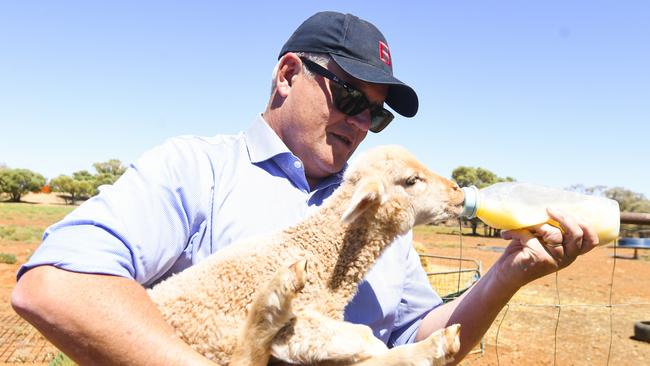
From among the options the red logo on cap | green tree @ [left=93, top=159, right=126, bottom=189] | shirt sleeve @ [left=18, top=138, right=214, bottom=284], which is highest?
the red logo on cap

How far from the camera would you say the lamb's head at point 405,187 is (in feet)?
9.91

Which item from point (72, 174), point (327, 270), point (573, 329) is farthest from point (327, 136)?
point (72, 174)

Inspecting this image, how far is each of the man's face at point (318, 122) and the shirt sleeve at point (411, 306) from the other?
0.74 m

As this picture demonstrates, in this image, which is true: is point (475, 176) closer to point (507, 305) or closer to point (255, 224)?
point (507, 305)

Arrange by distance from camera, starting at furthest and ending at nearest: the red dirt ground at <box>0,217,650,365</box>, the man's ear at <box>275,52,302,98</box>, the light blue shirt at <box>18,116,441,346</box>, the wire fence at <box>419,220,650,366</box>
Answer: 1. the red dirt ground at <box>0,217,650,365</box>
2. the wire fence at <box>419,220,650,366</box>
3. the man's ear at <box>275,52,302,98</box>
4. the light blue shirt at <box>18,116,441,346</box>

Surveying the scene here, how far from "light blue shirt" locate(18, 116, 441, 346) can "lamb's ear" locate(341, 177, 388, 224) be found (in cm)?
Result: 33

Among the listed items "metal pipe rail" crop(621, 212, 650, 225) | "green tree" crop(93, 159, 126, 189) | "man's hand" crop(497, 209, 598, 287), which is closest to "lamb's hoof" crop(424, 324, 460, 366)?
"man's hand" crop(497, 209, 598, 287)

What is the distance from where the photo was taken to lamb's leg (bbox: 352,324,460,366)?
85.4 inches

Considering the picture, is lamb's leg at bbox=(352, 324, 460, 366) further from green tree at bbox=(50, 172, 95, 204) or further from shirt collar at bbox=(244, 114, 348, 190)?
green tree at bbox=(50, 172, 95, 204)

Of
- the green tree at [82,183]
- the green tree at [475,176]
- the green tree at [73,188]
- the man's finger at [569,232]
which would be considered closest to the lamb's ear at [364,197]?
the man's finger at [569,232]

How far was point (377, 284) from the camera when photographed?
9.18 ft

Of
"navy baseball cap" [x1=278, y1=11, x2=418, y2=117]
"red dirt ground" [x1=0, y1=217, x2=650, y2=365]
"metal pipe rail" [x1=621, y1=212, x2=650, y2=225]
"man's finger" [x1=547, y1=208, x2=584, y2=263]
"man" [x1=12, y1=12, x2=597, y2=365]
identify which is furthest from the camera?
"red dirt ground" [x1=0, y1=217, x2=650, y2=365]

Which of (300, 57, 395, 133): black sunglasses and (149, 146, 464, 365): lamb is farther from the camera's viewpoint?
(300, 57, 395, 133): black sunglasses

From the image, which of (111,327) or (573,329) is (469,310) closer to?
(111,327)
